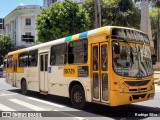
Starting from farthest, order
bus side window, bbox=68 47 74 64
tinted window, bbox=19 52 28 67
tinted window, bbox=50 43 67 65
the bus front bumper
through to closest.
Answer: tinted window, bbox=19 52 28 67 < tinted window, bbox=50 43 67 65 < bus side window, bbox=68 47 74 64 < the bus front bumper

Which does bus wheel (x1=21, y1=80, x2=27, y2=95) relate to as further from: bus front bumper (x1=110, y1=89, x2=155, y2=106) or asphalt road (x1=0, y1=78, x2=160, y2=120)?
bus front bumper (x1=110, y1=89, x2=155, y2=106)

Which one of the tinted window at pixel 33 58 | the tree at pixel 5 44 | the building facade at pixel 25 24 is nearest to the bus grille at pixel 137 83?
the tinted window at pixel 33 58

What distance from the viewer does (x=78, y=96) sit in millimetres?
12273

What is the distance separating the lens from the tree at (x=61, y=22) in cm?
3525

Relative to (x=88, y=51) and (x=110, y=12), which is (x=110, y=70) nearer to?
(x=88, y=51)

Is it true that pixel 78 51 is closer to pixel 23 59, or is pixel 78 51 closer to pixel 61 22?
pixel 23 59

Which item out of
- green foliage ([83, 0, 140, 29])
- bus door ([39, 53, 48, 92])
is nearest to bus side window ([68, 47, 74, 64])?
bus door ([39, 53, 48, 92])

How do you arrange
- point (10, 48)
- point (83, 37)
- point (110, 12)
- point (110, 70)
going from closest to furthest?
point (110, 70)
point (83, 37)
point (110, 12)
point (10, 48)

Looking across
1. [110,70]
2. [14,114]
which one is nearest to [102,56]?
[110,70]

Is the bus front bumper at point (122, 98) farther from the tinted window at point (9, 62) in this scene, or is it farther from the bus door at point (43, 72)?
the tinted window at point (9, 62)

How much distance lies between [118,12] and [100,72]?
124 ft

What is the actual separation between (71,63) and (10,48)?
5137cm

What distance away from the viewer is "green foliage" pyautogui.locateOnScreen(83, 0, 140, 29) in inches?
1847

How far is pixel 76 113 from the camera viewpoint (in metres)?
11.3
